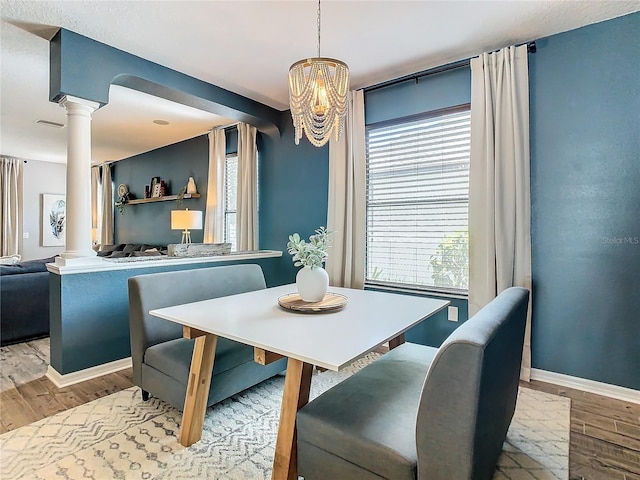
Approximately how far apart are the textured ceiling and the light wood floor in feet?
8.30

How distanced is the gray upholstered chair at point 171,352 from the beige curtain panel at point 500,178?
178cm

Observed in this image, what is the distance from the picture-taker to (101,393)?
2426mm

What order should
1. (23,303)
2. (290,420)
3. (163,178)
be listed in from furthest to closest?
(163,178) → (23,303) → (290,420)

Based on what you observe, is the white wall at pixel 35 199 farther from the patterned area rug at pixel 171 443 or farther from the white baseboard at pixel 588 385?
the white baseboard at pixel 588 385

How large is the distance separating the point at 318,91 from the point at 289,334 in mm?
1301

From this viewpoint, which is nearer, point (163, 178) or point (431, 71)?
point (431, 71)

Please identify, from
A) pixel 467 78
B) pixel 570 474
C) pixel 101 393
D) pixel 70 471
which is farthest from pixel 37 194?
pixel 570 474

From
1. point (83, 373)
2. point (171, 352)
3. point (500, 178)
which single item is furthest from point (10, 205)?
point (500, 178)

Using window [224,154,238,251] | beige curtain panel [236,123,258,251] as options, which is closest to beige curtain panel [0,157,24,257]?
window [224,154,238,251]

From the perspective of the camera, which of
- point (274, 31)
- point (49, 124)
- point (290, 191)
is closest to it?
point (274, 31)

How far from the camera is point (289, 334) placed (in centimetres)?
147

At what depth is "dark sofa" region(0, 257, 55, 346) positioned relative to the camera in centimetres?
330

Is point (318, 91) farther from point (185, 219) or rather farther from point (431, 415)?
point (185, 219)

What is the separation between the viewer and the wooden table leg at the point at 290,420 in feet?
4.60
